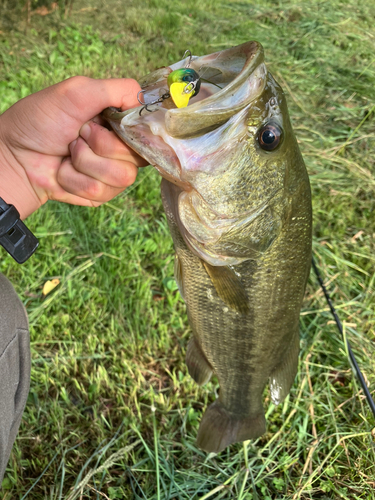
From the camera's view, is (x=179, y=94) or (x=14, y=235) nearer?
(x=179, y=94)

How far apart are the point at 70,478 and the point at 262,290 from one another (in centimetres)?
153

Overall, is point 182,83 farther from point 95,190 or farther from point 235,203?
point 95,190

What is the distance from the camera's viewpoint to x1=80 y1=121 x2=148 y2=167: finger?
1285mm

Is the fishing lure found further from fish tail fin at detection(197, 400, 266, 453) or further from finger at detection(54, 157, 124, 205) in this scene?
fish tail fin at detection(197, 400, 266, 453)

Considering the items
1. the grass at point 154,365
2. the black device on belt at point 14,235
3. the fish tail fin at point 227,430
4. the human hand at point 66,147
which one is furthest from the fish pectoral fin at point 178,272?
the grass at point 154,365

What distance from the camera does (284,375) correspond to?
5.80ft

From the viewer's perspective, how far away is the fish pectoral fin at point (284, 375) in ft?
5.74

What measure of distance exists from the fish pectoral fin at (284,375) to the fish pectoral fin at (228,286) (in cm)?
44

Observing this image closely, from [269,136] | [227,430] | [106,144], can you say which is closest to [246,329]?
[227,430]

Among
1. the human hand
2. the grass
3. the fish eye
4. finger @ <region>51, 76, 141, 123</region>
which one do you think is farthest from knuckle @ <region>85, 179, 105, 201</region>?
the grass

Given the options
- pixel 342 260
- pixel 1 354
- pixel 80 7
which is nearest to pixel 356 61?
pixel 342 260

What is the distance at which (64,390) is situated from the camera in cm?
219

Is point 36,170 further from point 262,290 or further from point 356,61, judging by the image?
point 356,61

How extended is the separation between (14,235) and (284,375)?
1.36 metres
